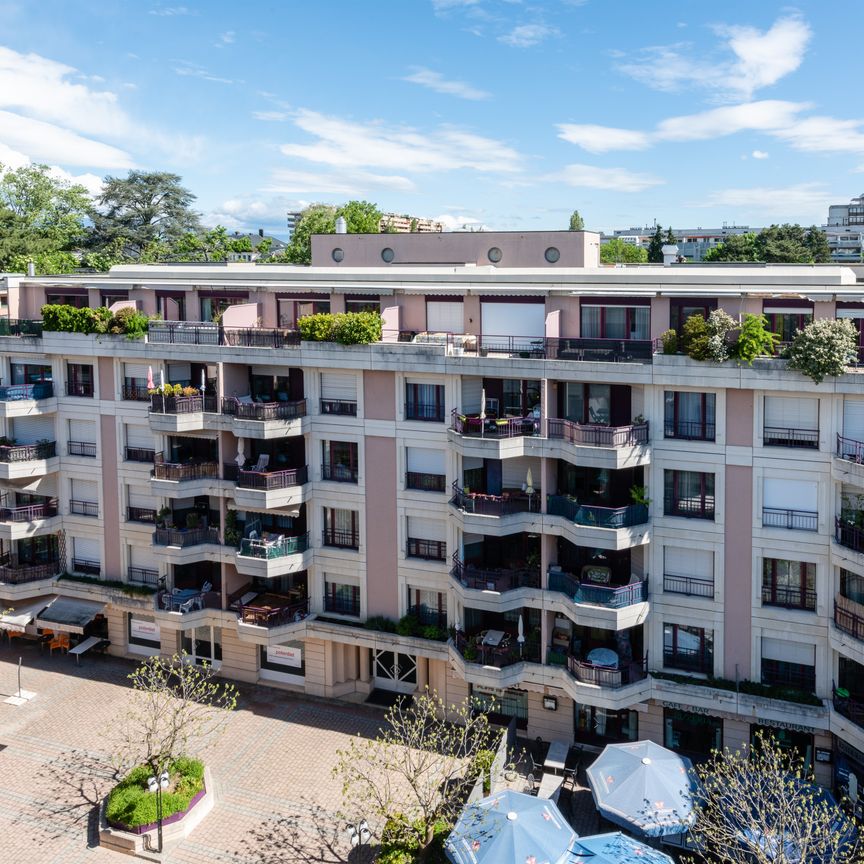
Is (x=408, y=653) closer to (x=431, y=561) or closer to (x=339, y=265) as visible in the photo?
(x=431, y=561)

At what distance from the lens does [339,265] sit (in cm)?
4844

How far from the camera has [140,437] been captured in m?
42.8

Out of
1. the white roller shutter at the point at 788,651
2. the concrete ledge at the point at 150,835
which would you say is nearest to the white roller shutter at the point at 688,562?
the white roller shutter at the point at 788,651

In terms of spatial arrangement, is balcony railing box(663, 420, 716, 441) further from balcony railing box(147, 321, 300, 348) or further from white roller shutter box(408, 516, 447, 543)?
balcony railing box(147, 321, 300, 348)

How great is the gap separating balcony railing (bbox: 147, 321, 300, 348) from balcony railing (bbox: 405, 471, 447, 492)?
26.6ft

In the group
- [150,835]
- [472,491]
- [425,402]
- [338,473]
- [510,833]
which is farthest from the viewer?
[338,473]

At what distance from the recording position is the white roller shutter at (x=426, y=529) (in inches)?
1484

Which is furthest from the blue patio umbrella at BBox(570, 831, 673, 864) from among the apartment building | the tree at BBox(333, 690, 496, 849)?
the apartment building

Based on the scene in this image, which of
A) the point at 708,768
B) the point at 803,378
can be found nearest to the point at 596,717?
the point at 708,768

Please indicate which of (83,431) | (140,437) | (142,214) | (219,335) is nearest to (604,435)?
(219,335)

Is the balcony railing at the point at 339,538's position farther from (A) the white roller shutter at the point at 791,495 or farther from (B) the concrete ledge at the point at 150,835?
(A) the white roller shutter at the point at 791,495

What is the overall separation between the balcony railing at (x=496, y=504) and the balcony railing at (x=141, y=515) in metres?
17.0

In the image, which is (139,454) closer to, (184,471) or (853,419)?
(184,471)

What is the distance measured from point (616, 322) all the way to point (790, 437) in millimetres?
8450
